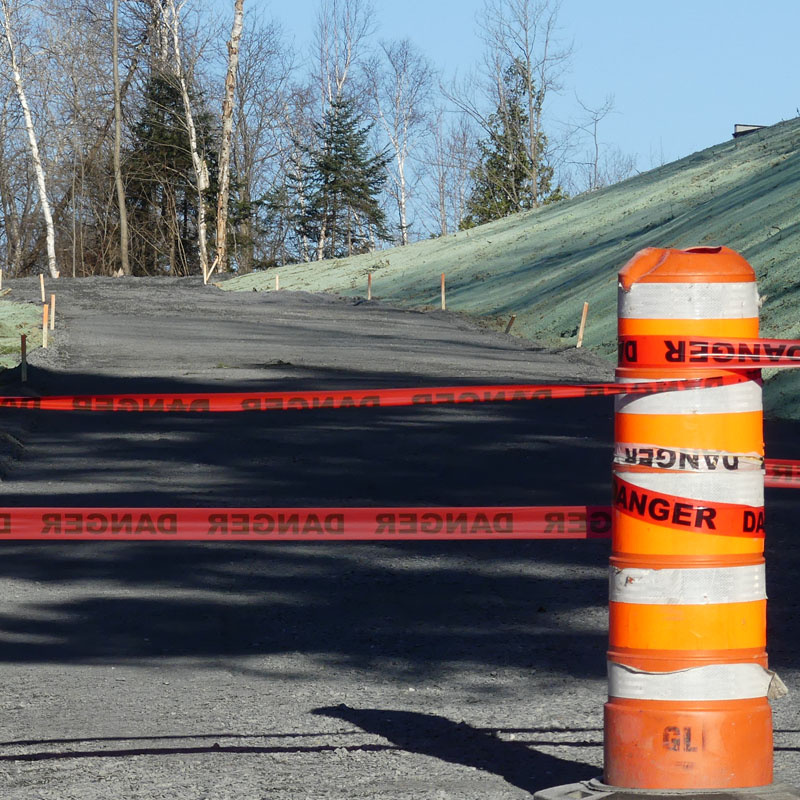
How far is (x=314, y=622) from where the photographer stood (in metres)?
7.04

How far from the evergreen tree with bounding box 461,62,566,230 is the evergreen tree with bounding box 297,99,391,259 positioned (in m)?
6.10

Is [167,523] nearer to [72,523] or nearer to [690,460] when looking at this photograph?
[72,523]

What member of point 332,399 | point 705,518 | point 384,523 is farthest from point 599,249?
point 705,518

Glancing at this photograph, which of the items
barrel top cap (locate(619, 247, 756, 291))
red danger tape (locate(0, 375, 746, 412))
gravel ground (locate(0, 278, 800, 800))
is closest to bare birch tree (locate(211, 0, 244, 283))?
Result: gravel ground (locate(0, 278, 800, 800))

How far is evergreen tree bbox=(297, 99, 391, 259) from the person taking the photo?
7500cm

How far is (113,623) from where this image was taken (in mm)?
7066

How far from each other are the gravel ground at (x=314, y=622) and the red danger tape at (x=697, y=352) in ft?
4.60

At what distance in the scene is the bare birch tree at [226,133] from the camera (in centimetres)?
6212

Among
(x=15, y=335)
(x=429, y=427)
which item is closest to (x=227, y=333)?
(x=15, y=335)

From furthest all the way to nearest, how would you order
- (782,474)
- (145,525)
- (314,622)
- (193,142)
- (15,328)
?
1. (193,142)
2. (15,328)
3. (314,622)
4. (782,474)
5. (145,525)

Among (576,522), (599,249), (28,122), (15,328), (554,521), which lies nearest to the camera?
(576,522)

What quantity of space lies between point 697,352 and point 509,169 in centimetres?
7639

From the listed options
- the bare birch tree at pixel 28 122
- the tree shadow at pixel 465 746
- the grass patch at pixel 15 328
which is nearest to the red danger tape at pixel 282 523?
the tree shadow at pixel 465 746

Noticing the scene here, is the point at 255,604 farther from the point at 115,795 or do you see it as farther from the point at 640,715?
the point at 640,715
